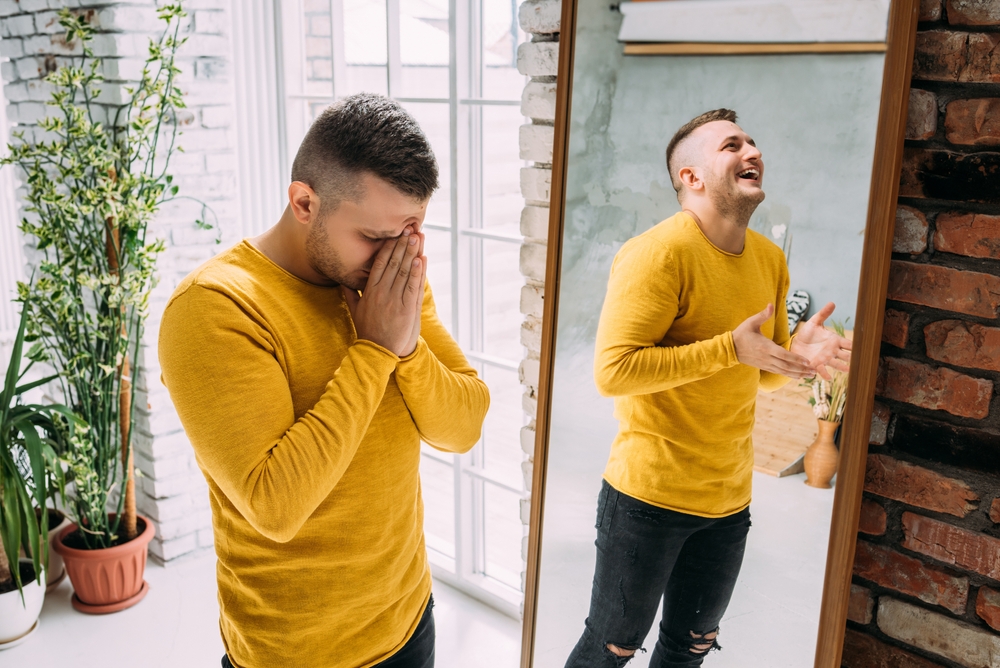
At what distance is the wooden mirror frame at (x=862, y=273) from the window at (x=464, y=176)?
0.63 m

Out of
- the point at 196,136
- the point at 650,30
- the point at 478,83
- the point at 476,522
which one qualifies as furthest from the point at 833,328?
the point at 196,136

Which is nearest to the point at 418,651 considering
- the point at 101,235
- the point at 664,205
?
the point at 664,205

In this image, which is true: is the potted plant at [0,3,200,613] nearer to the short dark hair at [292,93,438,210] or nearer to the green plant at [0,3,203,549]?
the green plant at [0,3,203,549]

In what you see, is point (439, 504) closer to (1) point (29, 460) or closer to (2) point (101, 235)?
(1) point (29, 460)

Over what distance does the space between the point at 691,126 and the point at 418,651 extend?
0.98 metres

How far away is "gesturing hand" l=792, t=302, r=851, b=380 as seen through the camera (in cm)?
124

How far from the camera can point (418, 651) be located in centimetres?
135

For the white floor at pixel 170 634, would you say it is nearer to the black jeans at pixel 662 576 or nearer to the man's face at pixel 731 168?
the black jeans at pixel 662 576

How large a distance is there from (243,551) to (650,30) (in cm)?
106

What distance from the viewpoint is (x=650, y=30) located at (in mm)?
1378

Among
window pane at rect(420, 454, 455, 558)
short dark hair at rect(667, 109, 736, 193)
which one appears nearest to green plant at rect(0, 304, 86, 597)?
window pane at rect(420, 454, 455, 558)

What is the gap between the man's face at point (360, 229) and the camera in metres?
1.11

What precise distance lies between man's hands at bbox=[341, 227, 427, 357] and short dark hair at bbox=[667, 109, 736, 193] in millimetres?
475

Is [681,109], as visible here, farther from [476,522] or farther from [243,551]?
[476,522]
